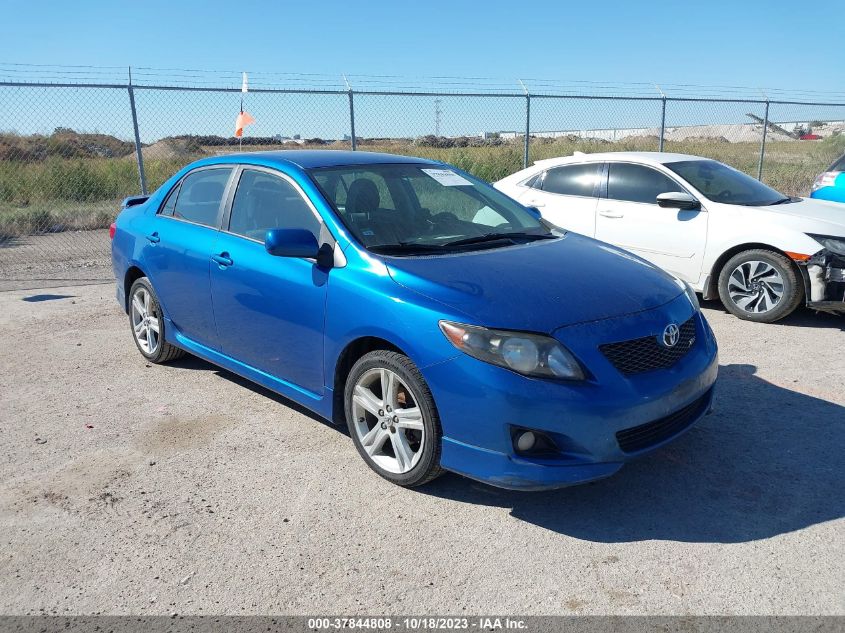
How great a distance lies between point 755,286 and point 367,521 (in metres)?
4.90

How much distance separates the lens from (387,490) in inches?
142

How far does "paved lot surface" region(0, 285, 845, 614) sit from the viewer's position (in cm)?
279

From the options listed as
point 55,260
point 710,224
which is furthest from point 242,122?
point 710,224

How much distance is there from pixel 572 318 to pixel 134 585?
7.04 ft

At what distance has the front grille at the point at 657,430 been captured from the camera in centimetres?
321

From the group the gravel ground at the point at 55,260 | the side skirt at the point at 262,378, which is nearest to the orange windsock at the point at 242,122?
the gravel ground at the point at 55,260

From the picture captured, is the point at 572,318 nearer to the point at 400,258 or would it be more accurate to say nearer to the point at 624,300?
the point at 624,300

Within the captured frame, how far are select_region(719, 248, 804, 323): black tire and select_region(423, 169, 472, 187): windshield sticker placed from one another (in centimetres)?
324

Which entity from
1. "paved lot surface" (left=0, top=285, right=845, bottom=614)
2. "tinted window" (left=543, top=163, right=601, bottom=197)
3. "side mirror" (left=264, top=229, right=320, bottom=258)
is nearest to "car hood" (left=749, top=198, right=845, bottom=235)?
"tinted window" (left=543, top=163, right=601, bottom=197)

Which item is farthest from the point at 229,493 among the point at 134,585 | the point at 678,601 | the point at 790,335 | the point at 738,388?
the point at 790,335

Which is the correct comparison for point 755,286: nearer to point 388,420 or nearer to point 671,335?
point 671,335

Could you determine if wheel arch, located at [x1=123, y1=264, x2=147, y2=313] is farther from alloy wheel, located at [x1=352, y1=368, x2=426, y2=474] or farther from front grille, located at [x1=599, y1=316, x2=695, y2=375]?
front grille, located at [x1=599, y1=316, x2=695, y2=375]

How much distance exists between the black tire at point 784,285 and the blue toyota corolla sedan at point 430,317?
2.99m

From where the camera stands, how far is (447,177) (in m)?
4.79
